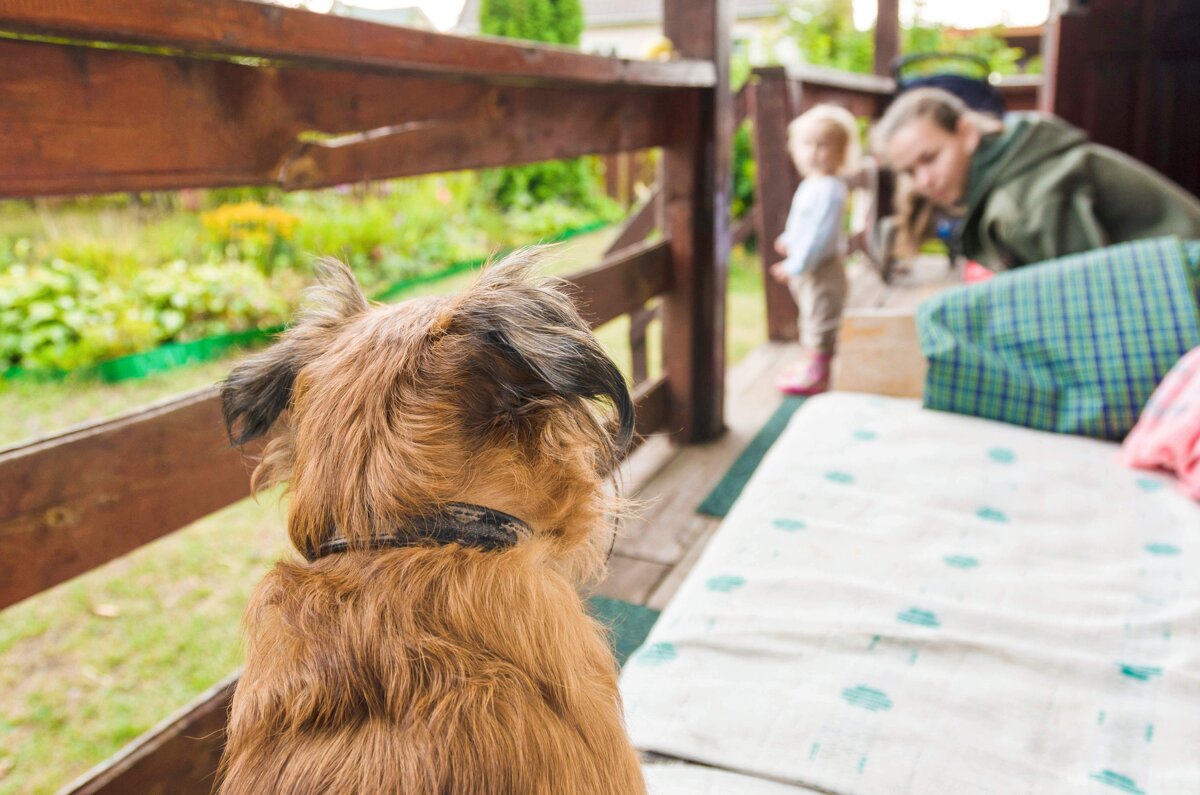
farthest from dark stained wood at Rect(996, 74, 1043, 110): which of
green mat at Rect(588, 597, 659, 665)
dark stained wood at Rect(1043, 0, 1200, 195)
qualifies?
green mat at Rect(588, 597, 659, 665)

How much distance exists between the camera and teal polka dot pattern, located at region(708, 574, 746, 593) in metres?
1.70

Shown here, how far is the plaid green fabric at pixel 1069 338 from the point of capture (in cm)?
229

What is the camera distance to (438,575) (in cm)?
89

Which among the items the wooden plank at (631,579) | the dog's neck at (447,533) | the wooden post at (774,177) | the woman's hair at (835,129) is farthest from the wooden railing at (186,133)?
the wooden post at (774,177)

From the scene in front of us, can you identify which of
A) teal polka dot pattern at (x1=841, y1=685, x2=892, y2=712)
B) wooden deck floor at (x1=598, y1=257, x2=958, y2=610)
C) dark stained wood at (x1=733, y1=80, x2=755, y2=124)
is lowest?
wooden deck floor at (x1=598, y1=257, x2=958, y2=610)

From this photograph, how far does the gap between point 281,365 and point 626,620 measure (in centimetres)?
140

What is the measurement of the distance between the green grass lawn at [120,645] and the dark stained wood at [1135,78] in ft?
12.2

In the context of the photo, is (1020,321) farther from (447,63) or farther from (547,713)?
(547,713)

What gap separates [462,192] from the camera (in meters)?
8.40

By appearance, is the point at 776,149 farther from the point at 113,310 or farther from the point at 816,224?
the point at 113,310

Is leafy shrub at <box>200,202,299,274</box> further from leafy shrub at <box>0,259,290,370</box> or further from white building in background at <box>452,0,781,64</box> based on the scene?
white building in background at <box>452,0,781,64</box>

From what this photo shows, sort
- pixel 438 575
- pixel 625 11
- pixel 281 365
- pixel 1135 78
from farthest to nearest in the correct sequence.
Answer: pixel 625 11, pixel 1135 78, pixel 281 365, pixel 438 575

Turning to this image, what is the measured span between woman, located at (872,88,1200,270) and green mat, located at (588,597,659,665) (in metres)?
1.97

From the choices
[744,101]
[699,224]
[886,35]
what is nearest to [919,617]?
[699,224]
